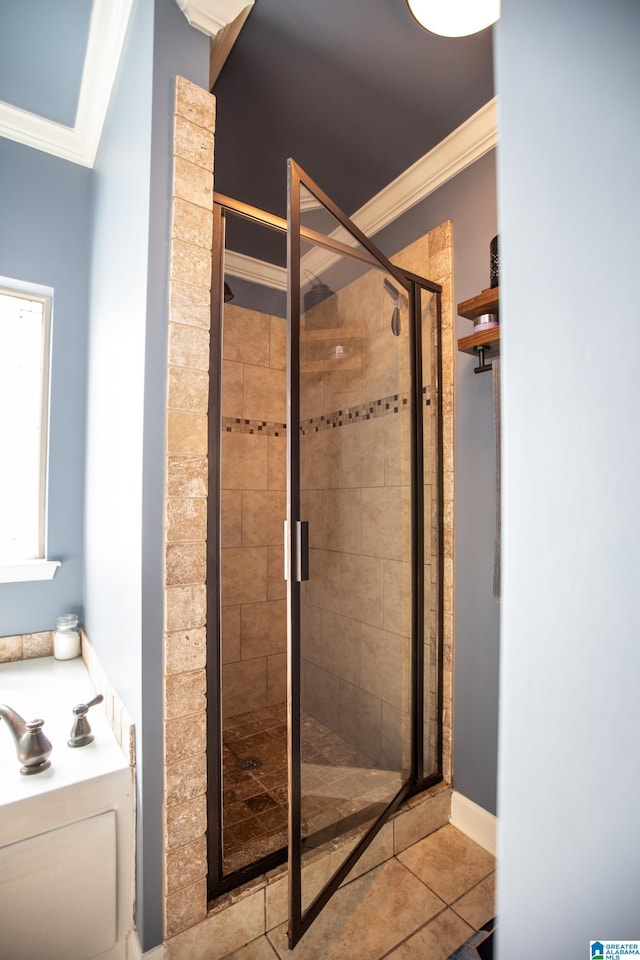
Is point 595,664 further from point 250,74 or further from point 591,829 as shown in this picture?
point 250,74

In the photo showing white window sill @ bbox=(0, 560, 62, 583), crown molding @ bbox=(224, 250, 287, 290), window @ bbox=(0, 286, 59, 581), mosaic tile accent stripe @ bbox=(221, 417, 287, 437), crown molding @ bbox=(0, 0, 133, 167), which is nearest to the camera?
crown molding @ bbox=(0, 0, 133, 167)

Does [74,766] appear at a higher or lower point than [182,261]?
lower

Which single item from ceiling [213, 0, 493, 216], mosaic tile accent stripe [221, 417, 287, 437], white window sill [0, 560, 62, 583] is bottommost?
white window sill [0, 560, 62, 583]

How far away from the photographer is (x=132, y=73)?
4.48 ft

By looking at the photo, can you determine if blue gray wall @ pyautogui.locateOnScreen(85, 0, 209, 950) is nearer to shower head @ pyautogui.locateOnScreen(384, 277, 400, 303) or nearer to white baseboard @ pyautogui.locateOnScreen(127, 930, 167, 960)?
white baseboard @ pyautogui.locateOnScreen(127, 930, 167, 960)

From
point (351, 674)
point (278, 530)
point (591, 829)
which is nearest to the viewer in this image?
point (591, 829)

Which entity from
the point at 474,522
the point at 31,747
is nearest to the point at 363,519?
the point at 474,522

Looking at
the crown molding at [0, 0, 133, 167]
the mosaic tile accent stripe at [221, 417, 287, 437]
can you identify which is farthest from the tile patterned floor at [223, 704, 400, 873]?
the crown molding at [0, 0, 133, 167]

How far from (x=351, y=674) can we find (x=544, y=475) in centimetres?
139

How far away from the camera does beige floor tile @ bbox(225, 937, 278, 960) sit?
1.21 m

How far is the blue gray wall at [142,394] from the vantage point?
1.11 meters

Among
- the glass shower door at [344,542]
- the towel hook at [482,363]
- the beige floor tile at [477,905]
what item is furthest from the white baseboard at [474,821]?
the towel hook at [482,363]

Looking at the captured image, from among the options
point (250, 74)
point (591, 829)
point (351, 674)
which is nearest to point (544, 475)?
point (591, 829)

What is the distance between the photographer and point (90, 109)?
1.79 m
